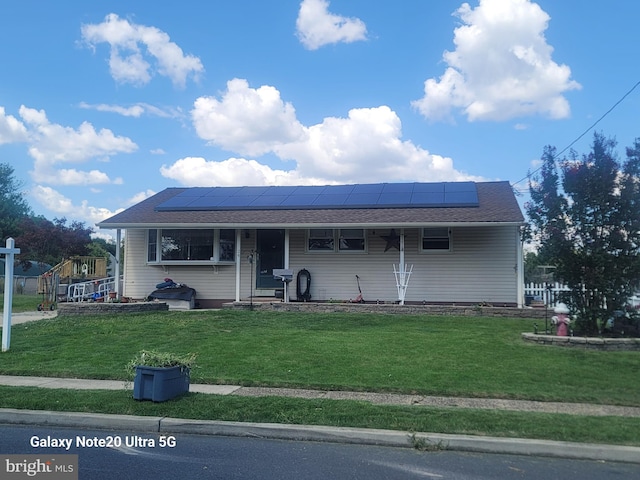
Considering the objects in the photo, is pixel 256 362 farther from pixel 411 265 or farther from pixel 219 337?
pixel 411 265

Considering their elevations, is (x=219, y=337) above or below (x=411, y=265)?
below

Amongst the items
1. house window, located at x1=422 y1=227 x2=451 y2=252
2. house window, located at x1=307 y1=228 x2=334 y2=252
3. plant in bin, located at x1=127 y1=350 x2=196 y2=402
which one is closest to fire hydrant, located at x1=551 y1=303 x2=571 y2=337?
house window, located at x1=422 y1=227 x2=451 y2=252

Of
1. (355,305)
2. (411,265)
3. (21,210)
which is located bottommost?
(355,305)

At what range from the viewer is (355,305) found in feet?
51.1

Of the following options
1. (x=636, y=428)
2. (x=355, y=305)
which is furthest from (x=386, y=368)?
(x=355, y=305)

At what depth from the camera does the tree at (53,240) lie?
23.9m

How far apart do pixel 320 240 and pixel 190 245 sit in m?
4.37

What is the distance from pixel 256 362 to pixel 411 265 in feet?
28.7

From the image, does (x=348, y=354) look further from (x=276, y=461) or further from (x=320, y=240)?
(x=320, y=240)

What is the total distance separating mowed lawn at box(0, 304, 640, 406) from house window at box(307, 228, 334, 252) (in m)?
3.61

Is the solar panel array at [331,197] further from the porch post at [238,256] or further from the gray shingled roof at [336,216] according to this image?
the porch post at [238,256]

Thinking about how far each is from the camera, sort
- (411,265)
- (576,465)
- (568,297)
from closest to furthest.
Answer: (576,465)
(568,297)
(411,265)

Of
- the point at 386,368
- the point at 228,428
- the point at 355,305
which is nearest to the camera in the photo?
the point at 228,428

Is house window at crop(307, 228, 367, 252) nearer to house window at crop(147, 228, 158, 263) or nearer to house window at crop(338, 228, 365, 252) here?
house window at crop(338, 228, 365, 252)
